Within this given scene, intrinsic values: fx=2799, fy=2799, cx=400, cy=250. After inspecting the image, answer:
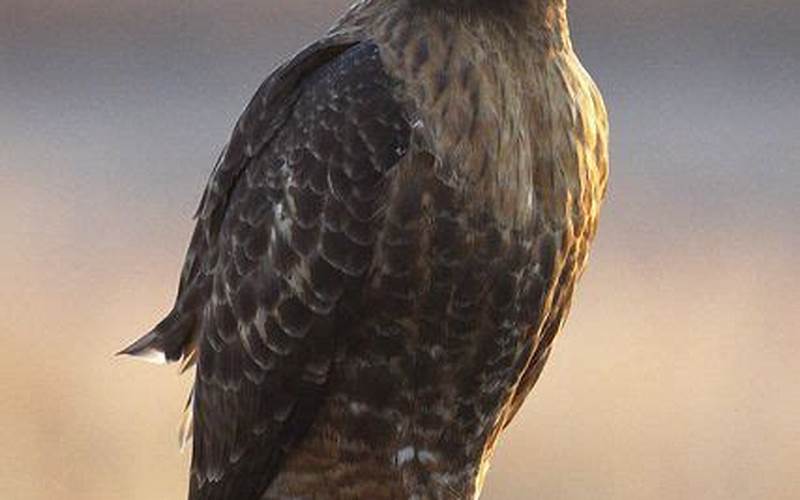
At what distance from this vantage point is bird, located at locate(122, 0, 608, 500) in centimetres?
578

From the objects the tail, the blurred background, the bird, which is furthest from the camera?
the blurred background

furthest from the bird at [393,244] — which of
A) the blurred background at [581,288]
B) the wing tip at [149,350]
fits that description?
the blurred background at [581,288]

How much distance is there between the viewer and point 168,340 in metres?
6.24

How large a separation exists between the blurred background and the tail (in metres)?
3.10

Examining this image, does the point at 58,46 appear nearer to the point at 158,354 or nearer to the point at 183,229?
the point at 183,229

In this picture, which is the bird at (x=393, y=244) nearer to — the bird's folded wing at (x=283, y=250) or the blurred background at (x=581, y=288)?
the bird's folded wing at (x=283, y=250)

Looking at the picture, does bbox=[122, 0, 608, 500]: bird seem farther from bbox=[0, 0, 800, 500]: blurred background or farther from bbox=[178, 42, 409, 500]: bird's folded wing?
bbox=[0, 0, 800, 500]: blurred background

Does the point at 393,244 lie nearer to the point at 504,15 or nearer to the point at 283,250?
the point at 283,250

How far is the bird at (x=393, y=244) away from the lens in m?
5.78

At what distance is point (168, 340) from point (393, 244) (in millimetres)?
702

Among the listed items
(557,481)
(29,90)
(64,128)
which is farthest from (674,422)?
(29,90)

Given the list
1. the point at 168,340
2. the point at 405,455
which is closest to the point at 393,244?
the point at 405,455

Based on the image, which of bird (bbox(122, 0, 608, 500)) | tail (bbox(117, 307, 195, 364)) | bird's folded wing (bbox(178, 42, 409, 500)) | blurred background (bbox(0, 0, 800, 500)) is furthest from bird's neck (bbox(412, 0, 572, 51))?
blurred background (bbox(0, 0, 800, 500))

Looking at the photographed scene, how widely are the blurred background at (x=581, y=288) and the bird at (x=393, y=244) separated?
332 cm
